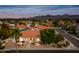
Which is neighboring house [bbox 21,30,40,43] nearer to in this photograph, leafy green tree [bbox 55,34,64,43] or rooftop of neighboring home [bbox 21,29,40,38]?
rooftop of neighboring home [bbox 21,29,40,38]

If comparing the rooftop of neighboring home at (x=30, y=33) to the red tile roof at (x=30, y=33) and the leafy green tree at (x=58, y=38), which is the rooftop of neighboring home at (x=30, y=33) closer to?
the red tile roof at (x=30, y=33)

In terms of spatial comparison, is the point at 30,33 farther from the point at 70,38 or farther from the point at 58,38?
the point at 70,38

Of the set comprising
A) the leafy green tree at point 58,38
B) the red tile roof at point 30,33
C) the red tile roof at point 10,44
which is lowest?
the red tile roof at point 10,44

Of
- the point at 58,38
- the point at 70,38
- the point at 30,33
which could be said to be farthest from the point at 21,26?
the point at 70,38

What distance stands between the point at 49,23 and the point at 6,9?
0.52 meters

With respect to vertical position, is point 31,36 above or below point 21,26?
below

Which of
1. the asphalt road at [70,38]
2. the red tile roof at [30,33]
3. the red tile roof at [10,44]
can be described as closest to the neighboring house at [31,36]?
the red tile roof at [30,33]

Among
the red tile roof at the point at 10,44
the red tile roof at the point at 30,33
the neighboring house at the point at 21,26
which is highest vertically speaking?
the neighboring house at the point at 21,26

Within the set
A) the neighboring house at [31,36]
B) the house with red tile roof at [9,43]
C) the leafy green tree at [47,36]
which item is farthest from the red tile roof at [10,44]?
the leafy green tree at [47,36]

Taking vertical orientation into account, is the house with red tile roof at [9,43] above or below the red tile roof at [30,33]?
below

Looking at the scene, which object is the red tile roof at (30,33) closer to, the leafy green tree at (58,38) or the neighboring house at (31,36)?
the neighboring house at (31,36)

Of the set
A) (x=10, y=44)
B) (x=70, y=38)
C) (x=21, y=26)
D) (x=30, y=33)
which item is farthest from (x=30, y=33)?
(x=70, y=38)

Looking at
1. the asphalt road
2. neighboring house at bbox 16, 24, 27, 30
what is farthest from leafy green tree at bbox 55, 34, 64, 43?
neighboring house at bbox 16, 24, 27, 30

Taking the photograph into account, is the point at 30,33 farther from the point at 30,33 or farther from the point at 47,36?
the point at 47,36
